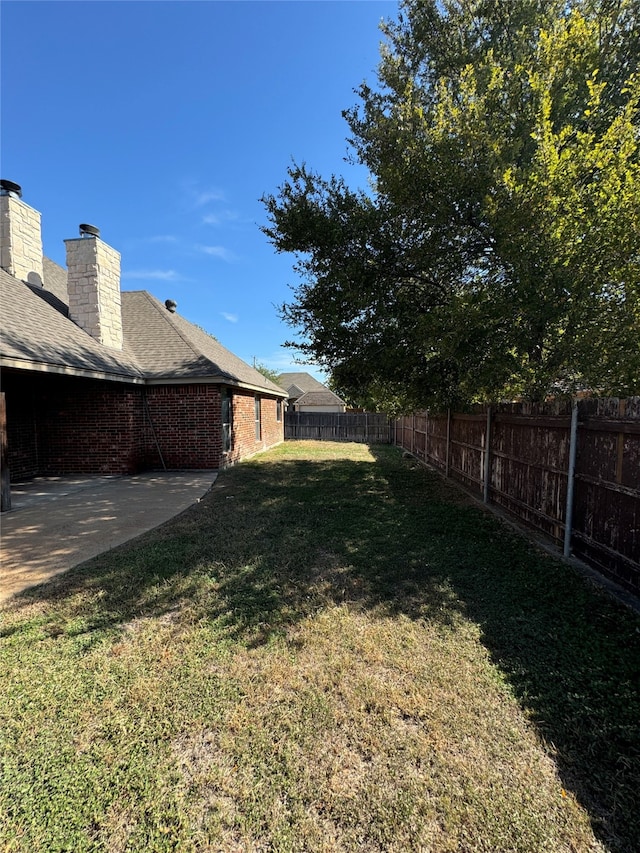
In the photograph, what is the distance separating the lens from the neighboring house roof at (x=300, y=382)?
4841 centimetres

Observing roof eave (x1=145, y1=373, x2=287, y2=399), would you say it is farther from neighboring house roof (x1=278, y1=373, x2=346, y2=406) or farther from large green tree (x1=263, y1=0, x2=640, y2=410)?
neighboring house roof (x1=278, y1=373, x2=346, y2=406)

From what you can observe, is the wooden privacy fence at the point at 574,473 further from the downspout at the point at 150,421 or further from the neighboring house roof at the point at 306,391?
the neighboring house roof at the point at 306,391

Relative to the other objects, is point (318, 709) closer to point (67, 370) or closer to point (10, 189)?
point (67, 370)

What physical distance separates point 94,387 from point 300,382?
135ft

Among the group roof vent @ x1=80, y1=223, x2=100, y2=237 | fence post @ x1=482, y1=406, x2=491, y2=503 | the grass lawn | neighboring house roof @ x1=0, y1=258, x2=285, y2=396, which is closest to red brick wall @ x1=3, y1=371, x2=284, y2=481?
neighboring house roof @ x1=0, y1=258, x2=285, y2=396

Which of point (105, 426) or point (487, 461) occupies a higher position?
point (105, 426)

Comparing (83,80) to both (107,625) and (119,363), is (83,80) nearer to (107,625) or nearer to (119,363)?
(119,363)

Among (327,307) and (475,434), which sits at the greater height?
(327,307)

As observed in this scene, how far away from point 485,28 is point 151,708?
11152mm

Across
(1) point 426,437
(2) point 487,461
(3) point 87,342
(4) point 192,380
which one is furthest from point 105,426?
(1) point 426,437

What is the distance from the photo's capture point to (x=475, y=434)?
7695 millimetres

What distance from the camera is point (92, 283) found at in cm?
941

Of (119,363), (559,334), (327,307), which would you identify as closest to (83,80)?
(119,363)

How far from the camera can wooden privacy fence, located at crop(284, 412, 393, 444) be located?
2162 centimetres
